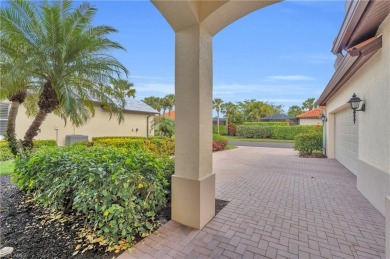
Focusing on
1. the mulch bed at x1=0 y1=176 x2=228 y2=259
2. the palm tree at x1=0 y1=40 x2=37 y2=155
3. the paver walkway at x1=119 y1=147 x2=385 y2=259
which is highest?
the palm tree at x1=0 y1=40 x2=37 y2=155

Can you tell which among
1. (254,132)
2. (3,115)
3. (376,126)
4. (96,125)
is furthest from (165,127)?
(254,132)

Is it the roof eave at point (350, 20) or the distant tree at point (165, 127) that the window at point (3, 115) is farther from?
the roof eave at point (350, 20)

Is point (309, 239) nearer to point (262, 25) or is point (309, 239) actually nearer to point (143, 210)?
point (143, 210)

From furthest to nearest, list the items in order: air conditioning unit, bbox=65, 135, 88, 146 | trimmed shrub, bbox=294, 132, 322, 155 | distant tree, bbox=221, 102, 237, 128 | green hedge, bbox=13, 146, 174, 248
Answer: distant tree, bbox=221, 102, 237, 128 < trimmed shrub, bbox=294, 132, 322, 155 < air conditioning unit, bbox=65, 135, 88, 146 < green hedge, bbox=13, 146, 174, 248

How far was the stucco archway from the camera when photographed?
3.26m

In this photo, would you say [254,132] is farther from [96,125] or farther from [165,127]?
[96,125]

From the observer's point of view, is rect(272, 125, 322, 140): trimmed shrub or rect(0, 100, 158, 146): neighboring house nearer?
rect(0, 100, 158, 146): neighboring house

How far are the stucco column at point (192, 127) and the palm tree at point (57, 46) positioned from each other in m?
4.11

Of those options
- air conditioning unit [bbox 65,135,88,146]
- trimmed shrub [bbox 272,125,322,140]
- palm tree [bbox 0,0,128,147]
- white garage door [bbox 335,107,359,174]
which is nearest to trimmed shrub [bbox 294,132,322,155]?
white garage door [bbox 335,107,359,174]

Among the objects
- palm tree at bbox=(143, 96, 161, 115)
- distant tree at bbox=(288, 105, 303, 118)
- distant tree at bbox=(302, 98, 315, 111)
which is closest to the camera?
palm tree at bbox=(143, 96, 161, 115)

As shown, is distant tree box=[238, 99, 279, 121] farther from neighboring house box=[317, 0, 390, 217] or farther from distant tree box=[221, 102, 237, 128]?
neighboring house box=[317, 0, 390, 217]

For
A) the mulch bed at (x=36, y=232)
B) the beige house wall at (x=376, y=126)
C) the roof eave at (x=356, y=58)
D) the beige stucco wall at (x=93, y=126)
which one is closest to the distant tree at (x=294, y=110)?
the beige stucco wall at (x=93, y=126)

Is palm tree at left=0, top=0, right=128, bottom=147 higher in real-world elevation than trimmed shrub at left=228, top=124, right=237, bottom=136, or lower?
higher

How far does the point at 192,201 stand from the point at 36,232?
2.58 m
